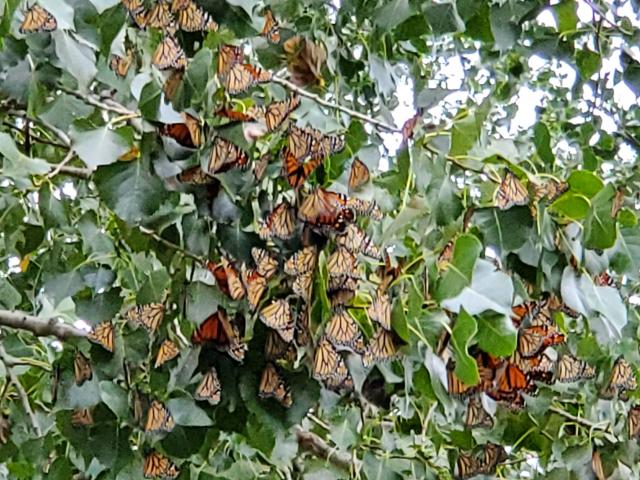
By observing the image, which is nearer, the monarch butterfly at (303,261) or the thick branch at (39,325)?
the monarch butterfly at (303,261)

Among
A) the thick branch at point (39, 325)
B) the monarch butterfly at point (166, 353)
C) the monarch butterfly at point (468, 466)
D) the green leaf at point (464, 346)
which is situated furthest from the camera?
the thick branch at point (39, 325)

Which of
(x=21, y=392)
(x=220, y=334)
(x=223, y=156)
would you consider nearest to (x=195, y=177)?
(x=223, y=156)

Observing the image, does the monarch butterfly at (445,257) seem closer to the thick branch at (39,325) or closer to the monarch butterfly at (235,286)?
the monarch butterfly at (235,286)

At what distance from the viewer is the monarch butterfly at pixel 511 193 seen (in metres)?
0.93

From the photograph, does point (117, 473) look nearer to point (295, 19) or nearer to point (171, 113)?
point (171, 113)

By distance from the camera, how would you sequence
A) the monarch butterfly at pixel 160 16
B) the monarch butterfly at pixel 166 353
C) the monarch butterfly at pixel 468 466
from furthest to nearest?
the monarch butterfly at pixel 468 466, the monarch butterfly at pixel 166 353, the monarch butterfly at pixel 160 16

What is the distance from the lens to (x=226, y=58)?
954 mm

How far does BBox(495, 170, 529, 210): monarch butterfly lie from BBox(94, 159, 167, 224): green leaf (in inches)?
11.9

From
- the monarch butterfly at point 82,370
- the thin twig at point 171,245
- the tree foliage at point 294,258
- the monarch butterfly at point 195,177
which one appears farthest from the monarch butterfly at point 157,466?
the monarch butterfly at point 195,177

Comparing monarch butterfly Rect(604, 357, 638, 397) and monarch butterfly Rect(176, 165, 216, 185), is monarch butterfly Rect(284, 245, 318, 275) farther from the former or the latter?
monarch butterfly Rect(604, 357, 638, 397)

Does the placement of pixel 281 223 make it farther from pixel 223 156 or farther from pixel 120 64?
pixel 120 64

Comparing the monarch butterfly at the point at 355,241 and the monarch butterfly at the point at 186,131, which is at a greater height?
the monarch butterfly at the point at 186,131

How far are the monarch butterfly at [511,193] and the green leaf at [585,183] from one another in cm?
4

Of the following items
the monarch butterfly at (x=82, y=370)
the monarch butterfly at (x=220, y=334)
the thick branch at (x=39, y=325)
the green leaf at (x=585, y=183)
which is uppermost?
the green leaf at (x=585, y=183)
